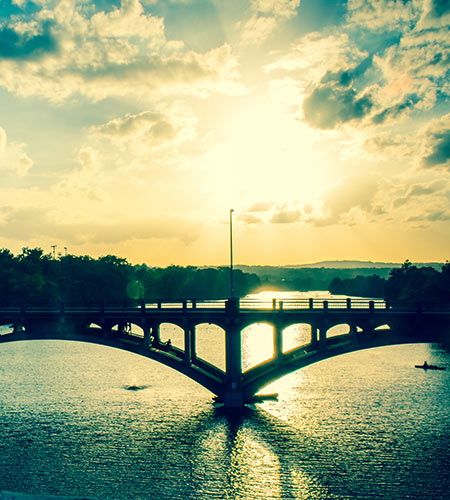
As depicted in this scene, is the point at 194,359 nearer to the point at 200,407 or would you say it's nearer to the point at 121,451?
the point at 200,407

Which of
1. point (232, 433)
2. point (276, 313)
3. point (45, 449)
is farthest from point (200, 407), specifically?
point (45, 449)

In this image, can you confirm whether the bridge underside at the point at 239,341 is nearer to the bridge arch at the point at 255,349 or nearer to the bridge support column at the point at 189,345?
the bridge support column at the point at 189,345

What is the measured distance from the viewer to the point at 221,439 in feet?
109

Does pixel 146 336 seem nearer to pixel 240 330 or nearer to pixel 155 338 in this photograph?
pixel 155 338

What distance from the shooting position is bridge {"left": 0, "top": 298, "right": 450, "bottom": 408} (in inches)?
1490

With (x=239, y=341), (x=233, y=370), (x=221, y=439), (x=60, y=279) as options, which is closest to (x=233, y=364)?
(x=233, y=370)

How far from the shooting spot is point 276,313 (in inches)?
1542

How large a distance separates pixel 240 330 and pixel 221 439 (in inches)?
349

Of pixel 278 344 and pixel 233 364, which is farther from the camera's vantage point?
pixel 278 344

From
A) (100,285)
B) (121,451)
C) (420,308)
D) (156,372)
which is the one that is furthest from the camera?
(100,285)

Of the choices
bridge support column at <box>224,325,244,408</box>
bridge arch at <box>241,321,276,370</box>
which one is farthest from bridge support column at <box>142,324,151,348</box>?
bridge arch at <box>241,321,276,370</box>

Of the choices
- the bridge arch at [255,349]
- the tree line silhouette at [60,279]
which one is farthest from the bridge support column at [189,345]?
the tree line silhouette at [60,279]

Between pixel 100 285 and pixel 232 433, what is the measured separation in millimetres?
144999

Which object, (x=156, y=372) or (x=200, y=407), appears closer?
(x=200, y=407)
